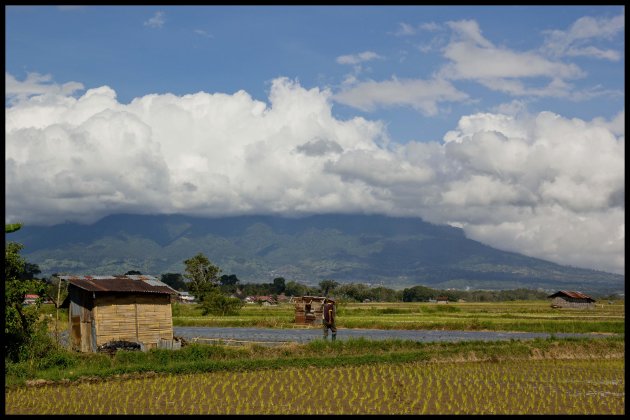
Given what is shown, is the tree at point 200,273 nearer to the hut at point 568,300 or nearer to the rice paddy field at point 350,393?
the hut at point 568,300

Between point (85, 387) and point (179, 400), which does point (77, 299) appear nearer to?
point (85, 387)

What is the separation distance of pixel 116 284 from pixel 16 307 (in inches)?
295

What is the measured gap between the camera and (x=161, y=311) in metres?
31.9

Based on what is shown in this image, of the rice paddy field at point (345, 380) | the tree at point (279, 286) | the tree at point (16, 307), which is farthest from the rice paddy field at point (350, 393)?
the tree at point (279, 286)

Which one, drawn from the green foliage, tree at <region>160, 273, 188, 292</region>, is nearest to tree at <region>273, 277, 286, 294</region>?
tree at <region>160, 273, 188, 292</region>

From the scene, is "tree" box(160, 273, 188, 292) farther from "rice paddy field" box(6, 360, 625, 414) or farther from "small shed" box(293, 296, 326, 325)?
"rice paddy field" box(6, 360, 625, 414)

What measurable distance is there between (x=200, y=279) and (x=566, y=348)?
5906 centimetres

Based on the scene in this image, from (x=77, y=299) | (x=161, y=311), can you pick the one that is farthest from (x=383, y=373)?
(x=77, y=299)

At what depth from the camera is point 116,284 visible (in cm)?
3119

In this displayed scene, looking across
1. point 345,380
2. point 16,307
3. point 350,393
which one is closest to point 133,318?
point 16,307

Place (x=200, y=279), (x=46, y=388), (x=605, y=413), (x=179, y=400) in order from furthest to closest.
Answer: (x=200, y=279) → (x=46, y=388) → (x=179, y=400) → (x=605, y=413)

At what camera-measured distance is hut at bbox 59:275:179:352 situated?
99.2 ft

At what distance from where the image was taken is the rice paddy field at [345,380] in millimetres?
18062

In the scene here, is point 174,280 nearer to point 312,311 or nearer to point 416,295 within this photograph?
point 416,295
